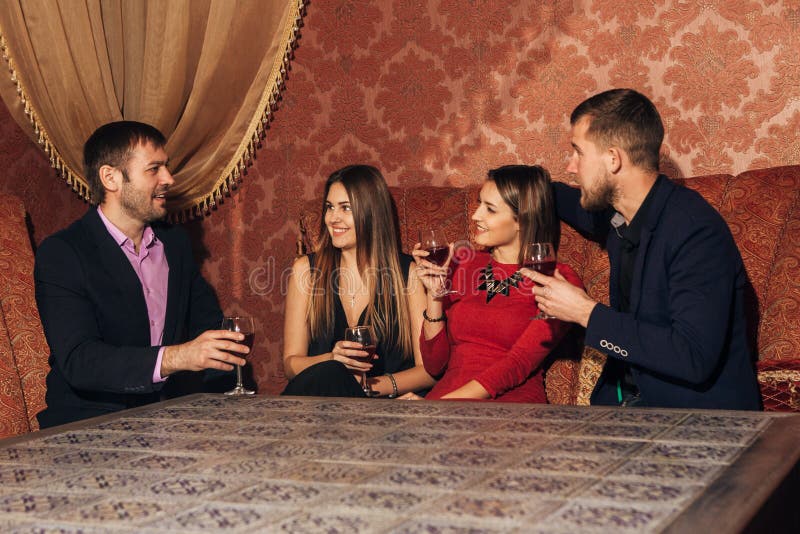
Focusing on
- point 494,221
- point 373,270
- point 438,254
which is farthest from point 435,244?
point 373,270

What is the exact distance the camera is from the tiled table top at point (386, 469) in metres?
1.28

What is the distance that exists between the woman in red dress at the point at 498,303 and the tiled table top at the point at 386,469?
1.00 metres

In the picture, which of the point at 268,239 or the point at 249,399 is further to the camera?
the point at 268,239

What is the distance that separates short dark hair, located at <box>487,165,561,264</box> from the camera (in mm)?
3262

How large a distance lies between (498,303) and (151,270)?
134 cm

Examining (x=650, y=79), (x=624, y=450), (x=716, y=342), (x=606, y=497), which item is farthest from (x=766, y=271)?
(x=606, y=497)

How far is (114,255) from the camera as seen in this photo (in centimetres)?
316

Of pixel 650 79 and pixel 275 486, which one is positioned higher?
pixel 650 79

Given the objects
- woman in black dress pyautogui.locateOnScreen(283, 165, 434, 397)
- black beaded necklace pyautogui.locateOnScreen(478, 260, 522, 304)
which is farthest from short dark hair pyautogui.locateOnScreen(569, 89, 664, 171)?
woman in black dress pyautogui.locateOnScreen(283, 165, 434, 397)

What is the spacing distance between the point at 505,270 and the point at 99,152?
1637mm

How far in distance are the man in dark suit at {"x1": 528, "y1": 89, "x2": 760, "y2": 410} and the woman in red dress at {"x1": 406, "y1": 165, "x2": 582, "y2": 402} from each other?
0.31m

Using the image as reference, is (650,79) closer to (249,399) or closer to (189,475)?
(249,399)

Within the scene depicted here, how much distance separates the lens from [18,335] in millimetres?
3150

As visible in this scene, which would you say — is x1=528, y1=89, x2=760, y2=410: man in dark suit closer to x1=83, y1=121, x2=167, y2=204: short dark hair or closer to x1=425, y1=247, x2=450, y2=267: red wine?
x1=425, y1=247, x2=450, y2=267: red wine
